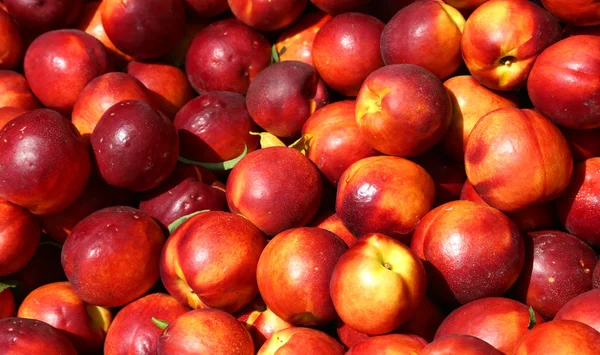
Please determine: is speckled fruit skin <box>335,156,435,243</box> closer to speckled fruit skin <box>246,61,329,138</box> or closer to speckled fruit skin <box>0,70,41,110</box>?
speckled fruit skin <box>246,61,329,138</box>

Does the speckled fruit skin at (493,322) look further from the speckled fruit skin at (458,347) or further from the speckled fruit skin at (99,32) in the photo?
the speckled fruit skin at (99,32)

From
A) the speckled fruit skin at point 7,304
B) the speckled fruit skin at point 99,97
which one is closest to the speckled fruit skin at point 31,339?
the speckled fruit skin at point 7,304

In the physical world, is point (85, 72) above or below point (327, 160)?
above

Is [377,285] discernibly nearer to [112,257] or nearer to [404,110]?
[404,110]

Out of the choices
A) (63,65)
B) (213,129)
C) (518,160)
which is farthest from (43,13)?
(518,160)

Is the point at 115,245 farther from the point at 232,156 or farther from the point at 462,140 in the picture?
the point at 462,140

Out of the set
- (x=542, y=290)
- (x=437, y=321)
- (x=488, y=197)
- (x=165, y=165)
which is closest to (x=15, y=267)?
(x=165, y=165)
